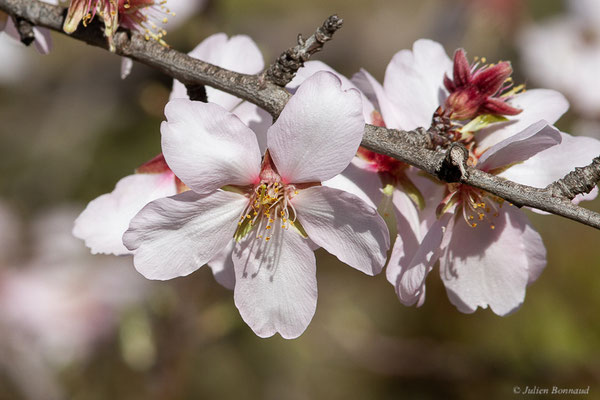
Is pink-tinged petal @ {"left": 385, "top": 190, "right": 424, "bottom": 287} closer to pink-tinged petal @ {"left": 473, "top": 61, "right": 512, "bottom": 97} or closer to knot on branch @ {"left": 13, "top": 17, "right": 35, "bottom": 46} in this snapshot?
pink-tinged petal @ {"left": 473, "top": 61, "right": 512, "bottom": 97}

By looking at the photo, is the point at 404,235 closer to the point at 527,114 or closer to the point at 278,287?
the point at 278,287

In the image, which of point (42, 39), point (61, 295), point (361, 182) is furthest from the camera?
point (61, 295)

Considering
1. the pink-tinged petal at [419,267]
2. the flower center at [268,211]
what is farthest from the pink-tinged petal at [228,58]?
the pink-tinged petal at [419,267]

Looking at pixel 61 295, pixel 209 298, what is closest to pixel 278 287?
pixel 209 298

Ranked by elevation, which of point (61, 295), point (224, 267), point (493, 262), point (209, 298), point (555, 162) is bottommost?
point (61, 295)

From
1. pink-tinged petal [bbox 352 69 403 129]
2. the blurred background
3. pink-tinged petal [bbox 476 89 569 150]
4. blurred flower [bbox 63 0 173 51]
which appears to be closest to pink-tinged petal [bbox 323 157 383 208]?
pink-tinged petal [bbox 352 69 403 129]
